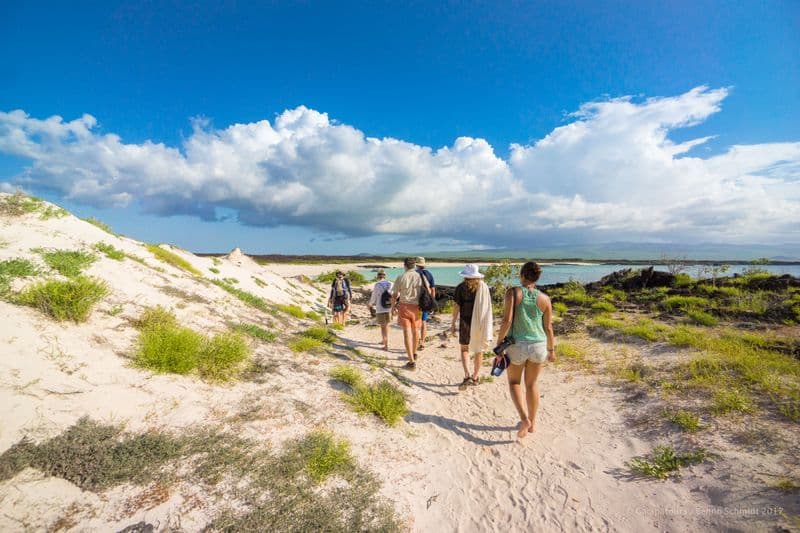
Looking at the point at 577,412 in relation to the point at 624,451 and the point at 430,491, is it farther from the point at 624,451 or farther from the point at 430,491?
the point at 430,491

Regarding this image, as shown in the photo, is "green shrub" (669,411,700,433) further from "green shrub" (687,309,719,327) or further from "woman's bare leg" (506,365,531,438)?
"green shrub" (687,309,719,327)

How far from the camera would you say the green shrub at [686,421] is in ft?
15.4

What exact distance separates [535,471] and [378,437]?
83.3 inches

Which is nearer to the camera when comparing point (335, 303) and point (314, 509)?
point (314, 509)

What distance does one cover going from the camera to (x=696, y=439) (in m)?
4.48

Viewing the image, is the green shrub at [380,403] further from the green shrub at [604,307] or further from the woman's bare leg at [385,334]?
the green shrub at [604,307]

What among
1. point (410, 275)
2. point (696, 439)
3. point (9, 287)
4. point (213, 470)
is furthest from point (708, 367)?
point (9, 287)

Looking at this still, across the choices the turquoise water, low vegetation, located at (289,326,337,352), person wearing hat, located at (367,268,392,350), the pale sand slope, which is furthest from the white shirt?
the turquoise water

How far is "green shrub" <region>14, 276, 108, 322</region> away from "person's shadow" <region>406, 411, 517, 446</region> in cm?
531

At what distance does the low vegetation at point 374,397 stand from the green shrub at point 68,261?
16.8 ft

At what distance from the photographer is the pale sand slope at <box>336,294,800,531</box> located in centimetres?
337

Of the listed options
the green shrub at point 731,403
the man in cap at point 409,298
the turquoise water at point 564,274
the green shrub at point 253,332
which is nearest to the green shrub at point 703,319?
the green shrub at point 731,403

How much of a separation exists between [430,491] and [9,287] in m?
6.67

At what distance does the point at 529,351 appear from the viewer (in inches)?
175
